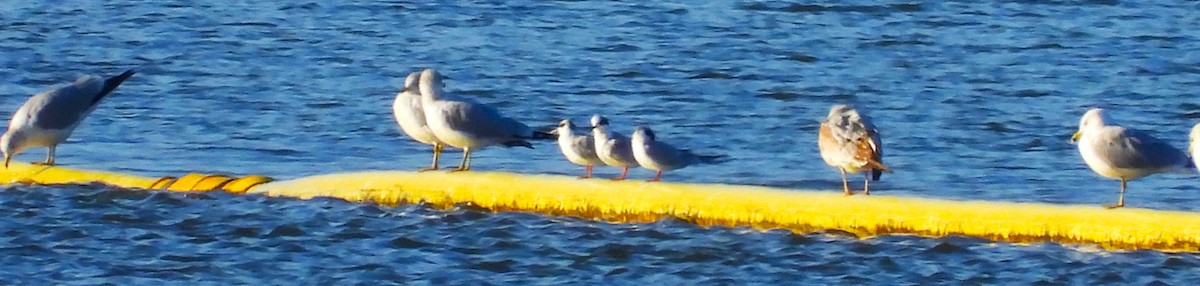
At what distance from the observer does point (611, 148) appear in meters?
9.80

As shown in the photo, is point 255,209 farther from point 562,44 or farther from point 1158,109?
point 562,44

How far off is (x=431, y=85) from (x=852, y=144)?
1.95m

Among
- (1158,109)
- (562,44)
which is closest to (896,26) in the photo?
(562,44)

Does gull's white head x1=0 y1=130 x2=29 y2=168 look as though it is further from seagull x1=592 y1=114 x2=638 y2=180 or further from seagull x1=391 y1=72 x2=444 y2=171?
seagull x1=592 y1=114 x2=638 y2=180

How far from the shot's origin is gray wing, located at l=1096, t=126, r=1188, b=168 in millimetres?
9016

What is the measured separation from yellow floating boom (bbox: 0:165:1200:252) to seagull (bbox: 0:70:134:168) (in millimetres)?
358

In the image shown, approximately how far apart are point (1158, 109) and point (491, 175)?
20.7 ft

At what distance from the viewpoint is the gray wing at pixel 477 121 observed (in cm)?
1015

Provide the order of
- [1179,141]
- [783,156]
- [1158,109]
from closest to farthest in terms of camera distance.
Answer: [783,156], [1179,141], [1158,109]

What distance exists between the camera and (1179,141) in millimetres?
13422

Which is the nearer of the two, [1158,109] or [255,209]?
[255,209]

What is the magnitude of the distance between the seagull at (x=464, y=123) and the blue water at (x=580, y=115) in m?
0.57

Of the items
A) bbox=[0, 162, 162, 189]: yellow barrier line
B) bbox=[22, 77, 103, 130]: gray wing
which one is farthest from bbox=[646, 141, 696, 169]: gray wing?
bbox=[22, 77, 103, 130]: gray wing

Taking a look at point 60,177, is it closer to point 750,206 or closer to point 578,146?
point 578,146
